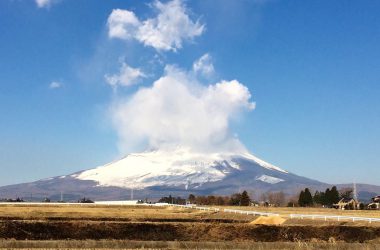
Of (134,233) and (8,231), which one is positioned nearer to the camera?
(8,231)

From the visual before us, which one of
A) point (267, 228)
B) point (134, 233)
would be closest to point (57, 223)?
point (134, 233)

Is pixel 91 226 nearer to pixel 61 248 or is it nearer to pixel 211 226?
pixel 211 226

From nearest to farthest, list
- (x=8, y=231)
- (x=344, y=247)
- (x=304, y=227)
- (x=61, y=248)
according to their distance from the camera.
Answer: (x=61, y=248), (x=344, y=247), (x=8, y=231), (x=304, y=227)

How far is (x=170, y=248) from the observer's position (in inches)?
1446

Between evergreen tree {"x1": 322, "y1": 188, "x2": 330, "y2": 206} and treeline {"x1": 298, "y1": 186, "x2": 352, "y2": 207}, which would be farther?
evergreen tree {"x1": 322, "y1": 188, "x2": 330, "y2": 206}

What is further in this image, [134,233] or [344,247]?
[134,233]

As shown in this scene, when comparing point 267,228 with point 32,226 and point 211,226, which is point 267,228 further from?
point 32,226

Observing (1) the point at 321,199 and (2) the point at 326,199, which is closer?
(2) the point at 326,199

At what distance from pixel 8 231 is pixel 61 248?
65.6ft

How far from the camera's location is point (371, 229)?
55.8 meters

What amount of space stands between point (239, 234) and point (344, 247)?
15.7 metres

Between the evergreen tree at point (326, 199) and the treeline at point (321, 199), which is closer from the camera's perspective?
the treeline at point (321, 199)

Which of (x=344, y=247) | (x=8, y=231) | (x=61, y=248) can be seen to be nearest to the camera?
(x=61, y=248)

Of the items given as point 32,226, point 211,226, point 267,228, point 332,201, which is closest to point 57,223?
point 32,226
